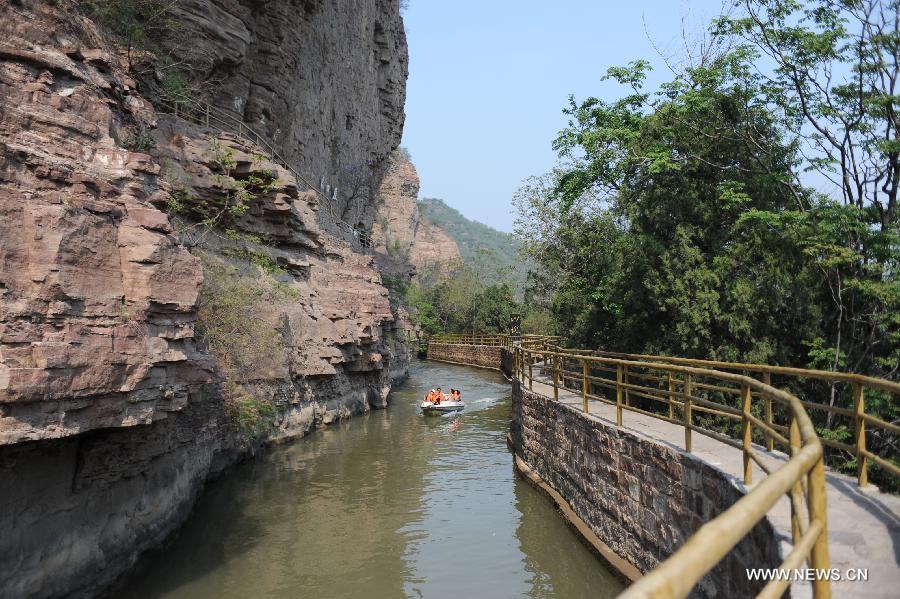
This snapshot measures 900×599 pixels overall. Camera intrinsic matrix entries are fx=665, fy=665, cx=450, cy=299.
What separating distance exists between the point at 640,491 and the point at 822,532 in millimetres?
6788

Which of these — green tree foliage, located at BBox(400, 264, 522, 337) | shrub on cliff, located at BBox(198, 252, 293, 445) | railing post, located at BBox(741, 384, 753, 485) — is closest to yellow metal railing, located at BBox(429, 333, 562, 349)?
green tree foliage, located at BBox(400, 264, 522, 337)

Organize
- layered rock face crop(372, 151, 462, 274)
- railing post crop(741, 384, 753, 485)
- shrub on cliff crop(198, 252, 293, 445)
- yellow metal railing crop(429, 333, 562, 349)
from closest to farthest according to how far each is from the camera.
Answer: railing post crop(741, 384, 753, 485) → shrub on cliff crop(198, 252, 293, 445) → yellow metal railing crop(429, 333, 562, 349) → layered rock face crop(372, 151, 462, 274)

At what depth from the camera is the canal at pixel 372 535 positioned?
9.88 meters

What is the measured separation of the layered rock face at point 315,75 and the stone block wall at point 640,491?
18211mm

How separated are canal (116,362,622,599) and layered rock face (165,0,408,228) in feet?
49.1

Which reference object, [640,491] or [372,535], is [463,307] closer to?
[372,535]

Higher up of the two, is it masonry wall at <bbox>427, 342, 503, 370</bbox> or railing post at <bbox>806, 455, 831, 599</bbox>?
railing post at <bbox>806, 455, 831, 599</bbox>

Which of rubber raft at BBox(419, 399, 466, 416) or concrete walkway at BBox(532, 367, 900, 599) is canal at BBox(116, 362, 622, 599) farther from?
rubber raft at BBox(419, 399, 466, 416)

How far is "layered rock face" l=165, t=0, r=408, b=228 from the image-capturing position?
24.5 metres

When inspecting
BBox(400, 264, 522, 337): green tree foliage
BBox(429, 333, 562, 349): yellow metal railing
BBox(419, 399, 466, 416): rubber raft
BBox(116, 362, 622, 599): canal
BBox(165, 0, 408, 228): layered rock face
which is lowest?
BBox(116, 362, 622, 599): canal

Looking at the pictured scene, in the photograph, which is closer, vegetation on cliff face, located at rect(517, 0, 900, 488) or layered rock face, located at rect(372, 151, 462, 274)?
vegetation on cliff face, located at rect(517, 0, 900, 488)

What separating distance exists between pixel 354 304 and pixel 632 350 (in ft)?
→ 39.6

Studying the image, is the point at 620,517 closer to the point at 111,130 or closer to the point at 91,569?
the point at 91,569

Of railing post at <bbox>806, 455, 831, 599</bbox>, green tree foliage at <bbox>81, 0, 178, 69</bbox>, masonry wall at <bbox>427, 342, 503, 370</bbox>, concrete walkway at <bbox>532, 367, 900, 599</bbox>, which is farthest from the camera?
masonry wall at <bbox>427, 342, 503, 370</bbox>
